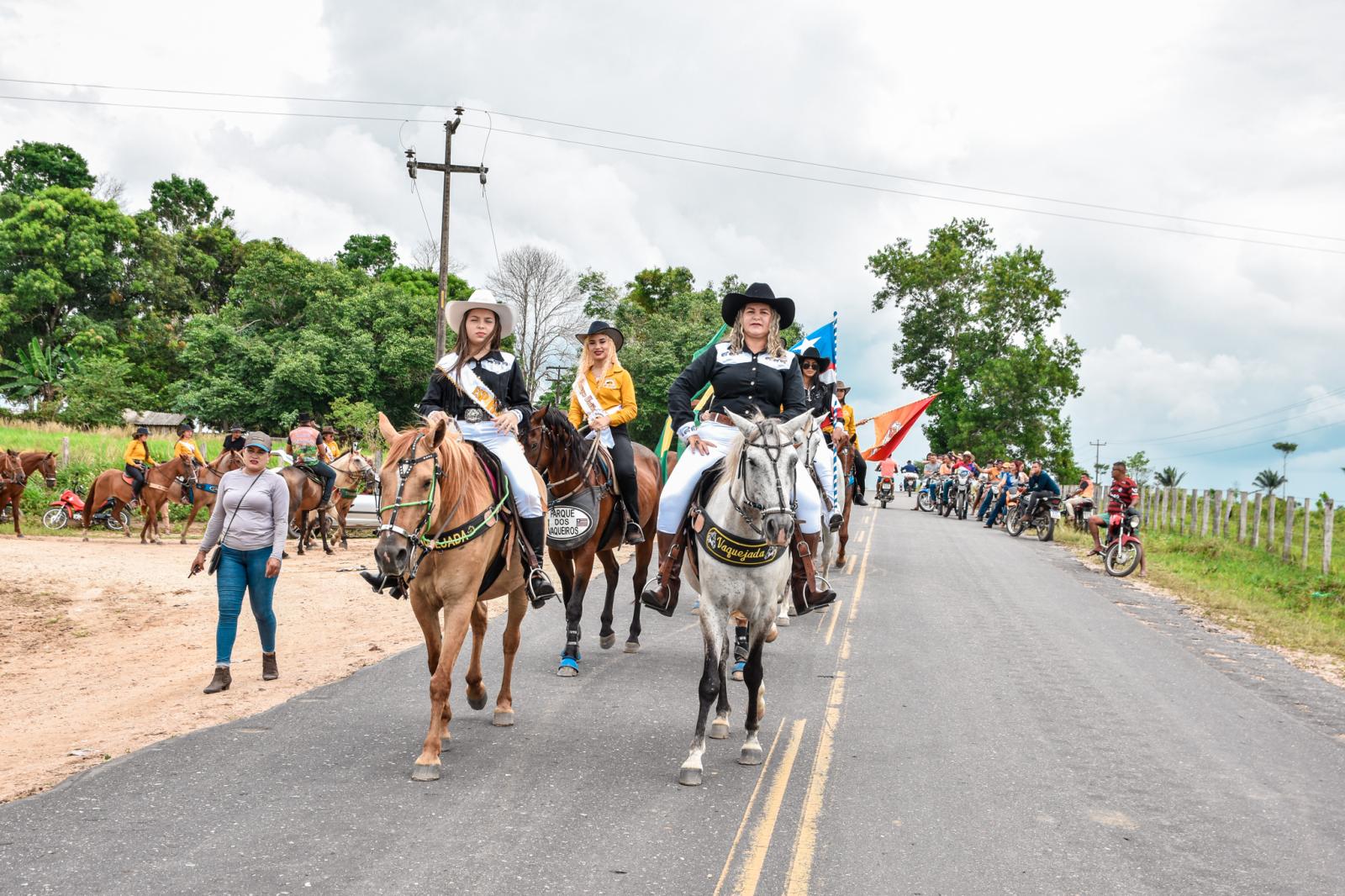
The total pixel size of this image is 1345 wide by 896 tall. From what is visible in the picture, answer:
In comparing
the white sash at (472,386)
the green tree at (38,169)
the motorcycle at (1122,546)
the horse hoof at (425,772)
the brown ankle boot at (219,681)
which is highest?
the green tree at (38,169)

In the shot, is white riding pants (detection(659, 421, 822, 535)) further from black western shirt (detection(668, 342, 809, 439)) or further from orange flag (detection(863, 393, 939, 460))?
orange flag (detection(863, 393, 939, 460))

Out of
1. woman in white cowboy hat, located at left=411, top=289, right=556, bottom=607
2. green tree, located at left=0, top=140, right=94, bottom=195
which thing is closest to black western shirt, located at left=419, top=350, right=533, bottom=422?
woman in white cowboy hat, located at left=411, top=289, right=556, bottom=607

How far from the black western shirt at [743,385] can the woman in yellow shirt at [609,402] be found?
210 cm

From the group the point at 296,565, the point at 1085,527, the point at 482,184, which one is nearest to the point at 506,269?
the point at 482,184

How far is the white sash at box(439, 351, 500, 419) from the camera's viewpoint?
7340 mm

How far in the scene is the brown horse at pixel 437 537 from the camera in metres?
5.82

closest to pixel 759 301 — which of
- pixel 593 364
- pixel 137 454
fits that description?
pixel 593 364

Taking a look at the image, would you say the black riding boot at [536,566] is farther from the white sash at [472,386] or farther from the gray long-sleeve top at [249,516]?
the gray long-sleeve top at [249,516]

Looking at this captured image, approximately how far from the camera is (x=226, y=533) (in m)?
8.77

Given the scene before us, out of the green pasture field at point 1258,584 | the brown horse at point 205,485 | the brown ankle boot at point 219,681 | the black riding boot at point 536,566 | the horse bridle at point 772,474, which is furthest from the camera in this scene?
the brown horse at point 205,485

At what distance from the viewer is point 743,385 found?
7.48m

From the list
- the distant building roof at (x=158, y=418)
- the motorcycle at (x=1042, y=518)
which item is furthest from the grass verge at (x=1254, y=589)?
the distant building roof at (x=158, y=418)

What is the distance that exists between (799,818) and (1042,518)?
921 inches

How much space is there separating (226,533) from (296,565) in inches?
406
